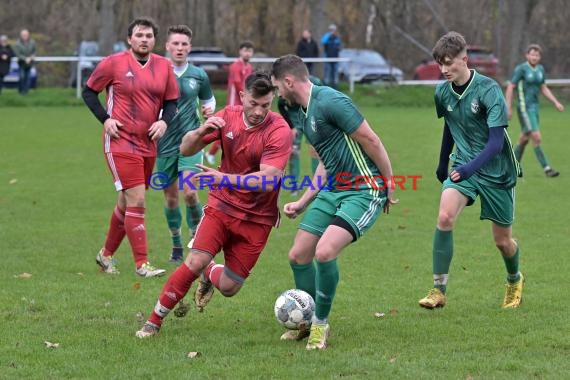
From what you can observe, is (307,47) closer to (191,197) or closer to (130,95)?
(191,197)

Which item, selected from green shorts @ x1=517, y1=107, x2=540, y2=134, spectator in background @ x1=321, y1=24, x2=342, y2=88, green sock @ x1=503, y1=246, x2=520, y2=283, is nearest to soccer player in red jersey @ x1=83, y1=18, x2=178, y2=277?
green sock @ x1=503, y1=246, x2=520, y2=283

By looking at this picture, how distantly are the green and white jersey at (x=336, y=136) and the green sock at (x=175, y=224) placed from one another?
10.9 feet

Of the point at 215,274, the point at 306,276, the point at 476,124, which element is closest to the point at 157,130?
the point at 215,274

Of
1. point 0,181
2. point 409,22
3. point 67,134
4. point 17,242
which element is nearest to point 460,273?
point 17,242

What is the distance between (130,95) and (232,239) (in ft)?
7.85

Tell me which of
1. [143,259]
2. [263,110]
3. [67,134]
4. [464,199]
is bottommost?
[67,134]

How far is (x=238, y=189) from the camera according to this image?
6.49 metres

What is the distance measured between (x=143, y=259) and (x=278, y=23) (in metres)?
31.1

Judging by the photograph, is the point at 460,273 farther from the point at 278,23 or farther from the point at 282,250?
the point at 278,23

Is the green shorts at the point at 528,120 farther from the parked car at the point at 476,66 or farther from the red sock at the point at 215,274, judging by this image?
the parked car at the point at 476,66

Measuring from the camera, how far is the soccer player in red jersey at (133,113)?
849 cm

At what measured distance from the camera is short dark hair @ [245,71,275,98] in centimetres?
619

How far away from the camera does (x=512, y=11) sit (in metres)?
35.3

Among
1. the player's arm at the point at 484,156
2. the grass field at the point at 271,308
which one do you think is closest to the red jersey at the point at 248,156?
the grass field at the point at 271,308
